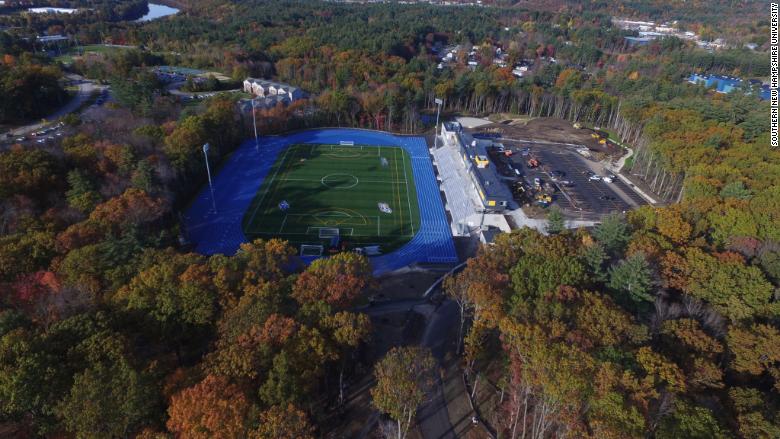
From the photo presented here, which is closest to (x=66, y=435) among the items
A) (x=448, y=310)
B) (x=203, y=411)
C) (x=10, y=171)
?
(x=203, y=411)

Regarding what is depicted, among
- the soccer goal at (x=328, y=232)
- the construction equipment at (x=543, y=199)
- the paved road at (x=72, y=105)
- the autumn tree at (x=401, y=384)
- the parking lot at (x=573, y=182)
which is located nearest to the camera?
the autumn tree at (x=401, y=384)

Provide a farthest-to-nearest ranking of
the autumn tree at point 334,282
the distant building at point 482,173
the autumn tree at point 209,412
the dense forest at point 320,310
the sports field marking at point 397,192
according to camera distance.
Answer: the sports field marking at point 397,192 < the distant building at point 482,173 < the autumn tree at point 334,282 < the dense forest at point 320,310 < the autumn tree at point 209,412

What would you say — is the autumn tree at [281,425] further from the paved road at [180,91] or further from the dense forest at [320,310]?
the paved road at [180,91]

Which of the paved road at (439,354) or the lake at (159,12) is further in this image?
the lake at (159,12)

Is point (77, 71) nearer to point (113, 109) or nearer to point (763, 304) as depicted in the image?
point (113, 109)

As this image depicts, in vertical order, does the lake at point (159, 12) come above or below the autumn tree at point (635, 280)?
above

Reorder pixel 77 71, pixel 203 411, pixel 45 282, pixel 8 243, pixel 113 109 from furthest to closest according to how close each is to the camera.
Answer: pixel 77 71 < pixel 113 109 < pixel 8 243 < pixel 45 282 < pixel 203 411

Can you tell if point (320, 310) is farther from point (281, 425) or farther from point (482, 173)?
point (482, 173)

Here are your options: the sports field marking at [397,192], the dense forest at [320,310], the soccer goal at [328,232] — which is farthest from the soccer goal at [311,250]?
the sports field marking at [397,192]
